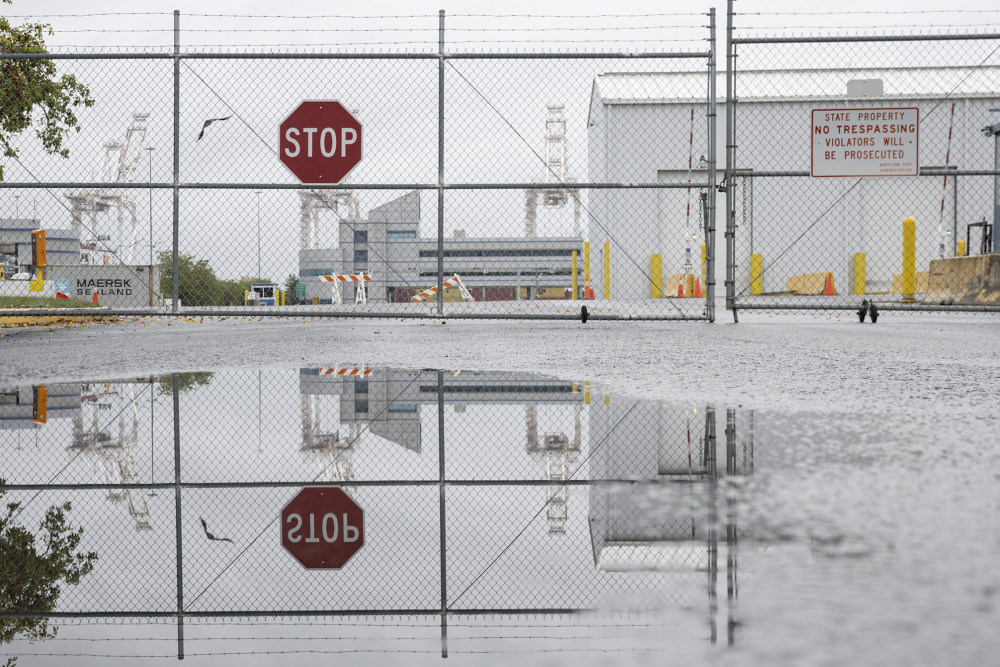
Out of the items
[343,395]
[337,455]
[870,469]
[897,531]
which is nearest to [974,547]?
[897,531]

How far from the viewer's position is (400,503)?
2.60 metres

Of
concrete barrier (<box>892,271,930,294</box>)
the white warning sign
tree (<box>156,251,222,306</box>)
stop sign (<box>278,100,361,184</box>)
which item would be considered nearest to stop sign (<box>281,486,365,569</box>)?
stop sign (<box>278,100,361,184</box>)

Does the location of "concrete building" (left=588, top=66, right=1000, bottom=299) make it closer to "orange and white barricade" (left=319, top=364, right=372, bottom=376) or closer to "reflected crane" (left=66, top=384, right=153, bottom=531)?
"orange and white barricade" (left=319, top=364, right=372, bottom=376)

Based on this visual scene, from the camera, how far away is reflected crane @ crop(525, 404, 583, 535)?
2431 mm

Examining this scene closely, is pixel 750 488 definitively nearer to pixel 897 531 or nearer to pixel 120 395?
pixel 897 531

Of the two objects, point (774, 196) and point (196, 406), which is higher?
point (774, 196)

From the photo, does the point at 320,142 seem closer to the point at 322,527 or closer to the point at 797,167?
the point at 322,527

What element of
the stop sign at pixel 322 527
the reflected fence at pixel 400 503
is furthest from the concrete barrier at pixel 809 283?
the stop sign at pixel 322 527

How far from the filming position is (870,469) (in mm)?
2871

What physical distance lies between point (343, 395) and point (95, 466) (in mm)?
1841

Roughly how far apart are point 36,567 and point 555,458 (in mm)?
1670

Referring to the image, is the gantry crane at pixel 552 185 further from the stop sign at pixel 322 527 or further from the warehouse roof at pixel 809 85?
the warehouse roof at pixel 809 85

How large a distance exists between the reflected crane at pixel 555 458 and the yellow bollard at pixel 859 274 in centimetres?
2612

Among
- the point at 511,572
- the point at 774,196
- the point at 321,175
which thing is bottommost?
the point at 511,572
